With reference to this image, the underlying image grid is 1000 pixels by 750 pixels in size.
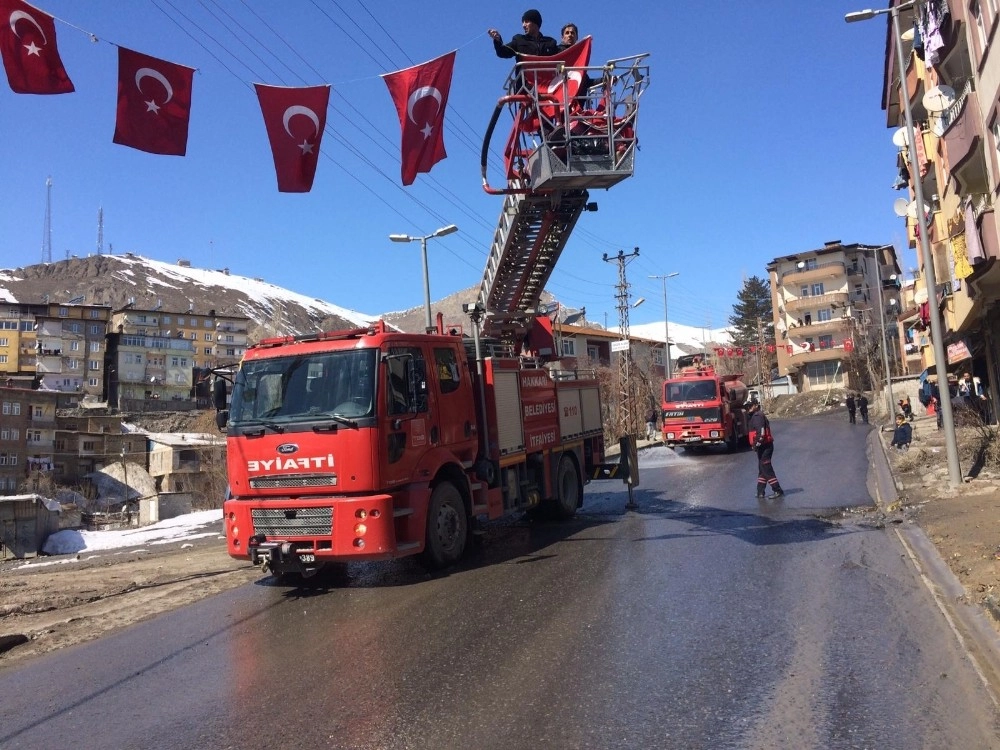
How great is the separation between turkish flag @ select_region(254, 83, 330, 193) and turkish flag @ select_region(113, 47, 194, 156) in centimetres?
91

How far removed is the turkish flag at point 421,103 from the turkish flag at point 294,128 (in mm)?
915

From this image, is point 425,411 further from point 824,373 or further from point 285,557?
point 824,373

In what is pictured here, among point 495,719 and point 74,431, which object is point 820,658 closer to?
point 495,719

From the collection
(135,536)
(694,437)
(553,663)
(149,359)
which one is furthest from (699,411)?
(149,359)

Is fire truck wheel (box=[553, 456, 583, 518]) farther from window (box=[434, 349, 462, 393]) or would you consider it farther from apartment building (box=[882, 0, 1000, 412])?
apartment building (box=[882, 0, 1000, 412])

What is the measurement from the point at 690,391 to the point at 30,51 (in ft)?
A: 75.6

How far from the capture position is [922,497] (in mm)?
12344

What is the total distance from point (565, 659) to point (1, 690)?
14.3 feet

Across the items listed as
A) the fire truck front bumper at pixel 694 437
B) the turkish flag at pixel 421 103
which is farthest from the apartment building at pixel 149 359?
the turkish flag at pixel 421 103

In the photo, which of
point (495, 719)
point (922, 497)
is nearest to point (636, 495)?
point (922, 497)

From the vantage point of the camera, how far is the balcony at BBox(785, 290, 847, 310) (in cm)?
6706

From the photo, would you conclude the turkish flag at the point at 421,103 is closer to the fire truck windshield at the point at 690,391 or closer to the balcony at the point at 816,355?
the fire truck windshield at the point at 690,391

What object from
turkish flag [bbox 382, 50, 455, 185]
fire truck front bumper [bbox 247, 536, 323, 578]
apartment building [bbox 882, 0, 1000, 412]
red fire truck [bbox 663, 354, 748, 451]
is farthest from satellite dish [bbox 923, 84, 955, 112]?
fire truck front bumper [bbox 247, 536, 323, 578]

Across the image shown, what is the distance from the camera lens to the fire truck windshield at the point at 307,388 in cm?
798
